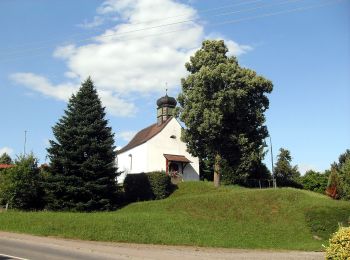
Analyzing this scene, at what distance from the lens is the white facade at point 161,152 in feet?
170

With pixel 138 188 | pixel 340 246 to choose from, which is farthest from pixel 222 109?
pixel 340 246

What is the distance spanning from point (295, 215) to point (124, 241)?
12.2 meters

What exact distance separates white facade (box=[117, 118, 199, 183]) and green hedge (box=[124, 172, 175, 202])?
13066 millimetres

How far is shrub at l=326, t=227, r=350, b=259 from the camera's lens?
36.1ft

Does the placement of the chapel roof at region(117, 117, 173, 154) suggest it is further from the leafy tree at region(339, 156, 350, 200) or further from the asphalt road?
the asphalt road

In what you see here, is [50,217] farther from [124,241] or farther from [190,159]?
[190,159]

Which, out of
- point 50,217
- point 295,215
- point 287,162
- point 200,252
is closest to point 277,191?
point 295,215

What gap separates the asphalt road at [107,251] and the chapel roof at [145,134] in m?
31.2

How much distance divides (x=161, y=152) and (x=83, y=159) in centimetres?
1932

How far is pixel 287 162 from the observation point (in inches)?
2702

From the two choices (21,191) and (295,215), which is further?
(21,191)

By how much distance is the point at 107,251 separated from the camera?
60.1 ft

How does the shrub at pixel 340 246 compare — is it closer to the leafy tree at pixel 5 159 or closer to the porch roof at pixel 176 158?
the porch roof at pixel 176 158

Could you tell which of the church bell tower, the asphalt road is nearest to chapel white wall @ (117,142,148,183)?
the church bell tower
